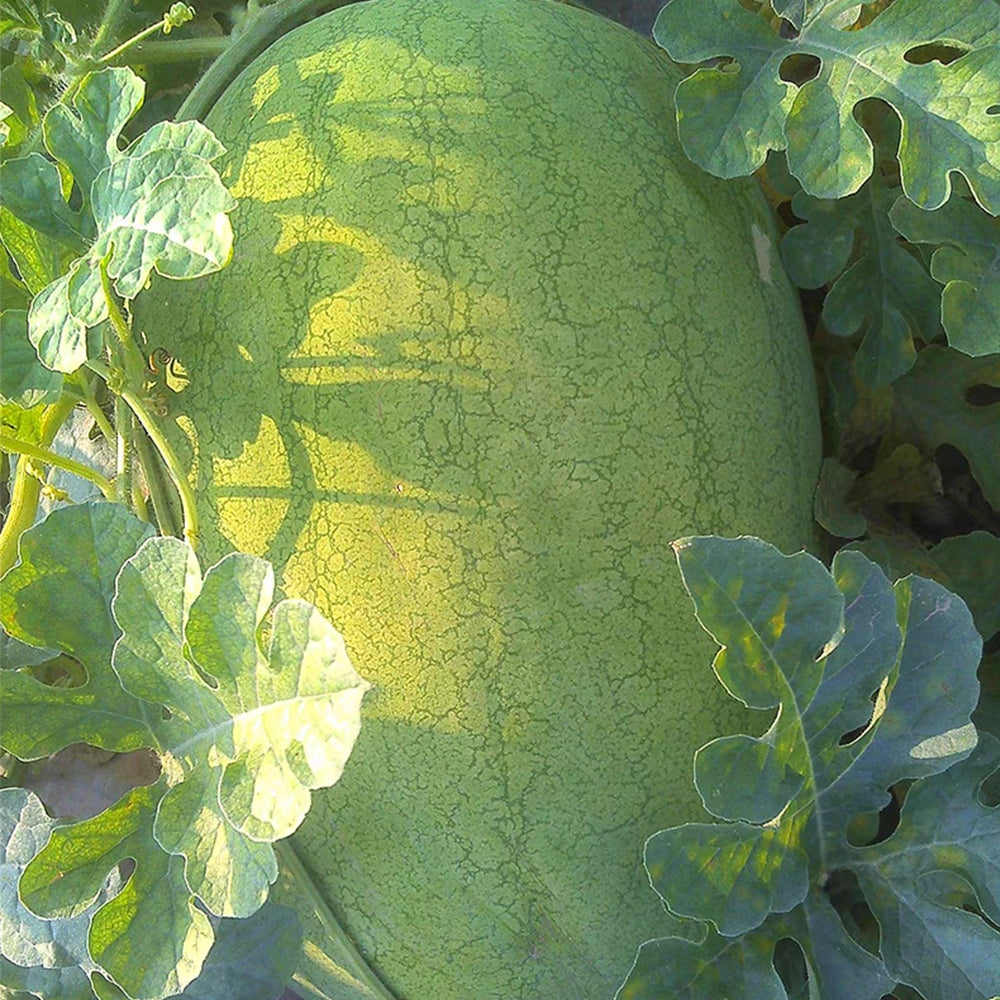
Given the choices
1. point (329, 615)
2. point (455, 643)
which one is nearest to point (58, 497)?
point (329, 615)

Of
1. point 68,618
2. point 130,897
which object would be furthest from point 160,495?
point 130,897

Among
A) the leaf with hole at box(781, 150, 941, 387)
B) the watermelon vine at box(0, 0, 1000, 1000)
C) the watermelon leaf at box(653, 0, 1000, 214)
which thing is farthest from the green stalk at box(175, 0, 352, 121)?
the leaf with hole at box(781, 150, 941, 387)

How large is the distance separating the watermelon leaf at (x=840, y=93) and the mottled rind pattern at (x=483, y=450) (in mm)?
86

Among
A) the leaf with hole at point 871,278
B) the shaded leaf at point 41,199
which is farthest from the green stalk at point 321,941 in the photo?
the leaf with hole at point 871,278

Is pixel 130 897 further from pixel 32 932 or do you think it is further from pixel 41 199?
pixel 41 199

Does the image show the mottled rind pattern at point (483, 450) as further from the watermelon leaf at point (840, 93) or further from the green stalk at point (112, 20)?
the green stalk at point (112, 20)

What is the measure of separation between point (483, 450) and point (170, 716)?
47cm

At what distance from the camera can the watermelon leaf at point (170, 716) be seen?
1.15 m

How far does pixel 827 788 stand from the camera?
136 centimetres

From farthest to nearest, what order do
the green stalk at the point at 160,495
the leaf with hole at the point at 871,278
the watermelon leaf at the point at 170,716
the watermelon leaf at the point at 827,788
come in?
the leaf with hole at the point at 871,278
the green stalk at the point at 160,495
the watermelon leaf at the point at 827,788
the watermelon leaf at the point at 170,716

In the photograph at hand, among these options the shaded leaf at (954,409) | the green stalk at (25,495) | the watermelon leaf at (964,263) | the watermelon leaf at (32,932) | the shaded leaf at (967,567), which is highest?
the watermelon leaf at (964,263)

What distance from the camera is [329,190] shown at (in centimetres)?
133

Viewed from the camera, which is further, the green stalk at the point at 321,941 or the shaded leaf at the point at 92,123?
the green stalk at the point at 321,941

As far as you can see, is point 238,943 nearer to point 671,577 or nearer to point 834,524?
point 671,577
